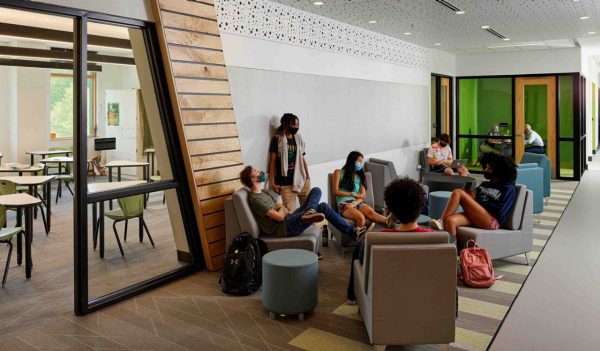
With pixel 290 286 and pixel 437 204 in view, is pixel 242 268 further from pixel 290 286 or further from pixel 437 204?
pixel 437 204

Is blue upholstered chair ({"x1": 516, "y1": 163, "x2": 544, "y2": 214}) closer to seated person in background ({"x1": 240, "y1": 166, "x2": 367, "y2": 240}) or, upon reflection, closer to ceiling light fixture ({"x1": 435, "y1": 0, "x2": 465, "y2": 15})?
ceiling light fixture ({"x1": 435, "y1": 0, "x2": 465, "y2": 15})

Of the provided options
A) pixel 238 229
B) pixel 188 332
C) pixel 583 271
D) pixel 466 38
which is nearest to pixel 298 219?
pixel 238 229

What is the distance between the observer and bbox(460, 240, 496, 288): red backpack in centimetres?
481

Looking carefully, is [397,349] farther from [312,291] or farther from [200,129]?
[200,129]

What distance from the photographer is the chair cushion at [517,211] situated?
5.37 meters

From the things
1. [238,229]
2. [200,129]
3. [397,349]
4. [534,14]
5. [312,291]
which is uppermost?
[534,14]

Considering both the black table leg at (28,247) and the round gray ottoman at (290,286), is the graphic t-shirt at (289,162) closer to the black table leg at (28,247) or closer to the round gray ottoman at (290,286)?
the round gray ottoman at (290,286)

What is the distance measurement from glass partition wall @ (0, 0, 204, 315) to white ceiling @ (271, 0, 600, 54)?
2394 mm

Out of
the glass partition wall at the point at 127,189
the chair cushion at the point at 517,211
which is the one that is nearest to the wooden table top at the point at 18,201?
the glass partition wall at the point at 127,189

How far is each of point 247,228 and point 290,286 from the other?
121 centimetres

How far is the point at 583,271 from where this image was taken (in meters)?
5.31

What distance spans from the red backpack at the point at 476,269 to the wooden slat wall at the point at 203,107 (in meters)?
2.54

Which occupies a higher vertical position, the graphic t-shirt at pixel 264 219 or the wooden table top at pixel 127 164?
the wooden table top at pixel 127 164

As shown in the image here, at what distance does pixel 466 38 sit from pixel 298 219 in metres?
6.85
